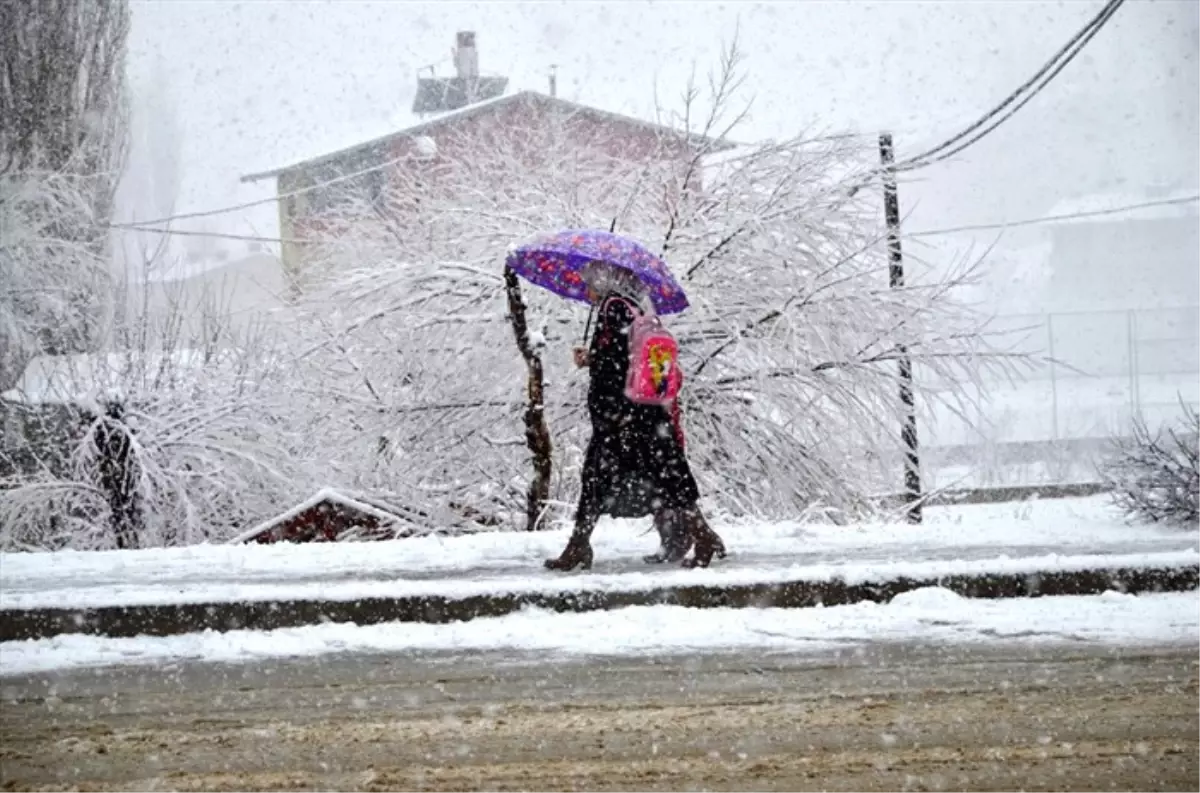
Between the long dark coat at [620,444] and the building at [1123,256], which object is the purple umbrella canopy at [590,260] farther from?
the building at [1123,256]

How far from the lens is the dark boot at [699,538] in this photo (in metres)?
8.20

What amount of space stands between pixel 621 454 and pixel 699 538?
→ 61 centimetres

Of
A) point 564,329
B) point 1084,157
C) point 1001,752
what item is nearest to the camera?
point 1001,752

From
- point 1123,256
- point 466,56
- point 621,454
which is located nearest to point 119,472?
point 621,454

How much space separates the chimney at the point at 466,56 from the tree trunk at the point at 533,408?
3571 cm

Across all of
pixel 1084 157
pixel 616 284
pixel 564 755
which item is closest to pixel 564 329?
pixel 616 284

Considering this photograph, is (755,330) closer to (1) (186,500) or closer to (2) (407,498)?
(2) (407,498)

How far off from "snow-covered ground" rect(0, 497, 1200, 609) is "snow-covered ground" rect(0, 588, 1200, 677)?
0.25 m

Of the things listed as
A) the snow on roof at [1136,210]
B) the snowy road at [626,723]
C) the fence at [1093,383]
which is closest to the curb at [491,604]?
the snowy road at [626,723]

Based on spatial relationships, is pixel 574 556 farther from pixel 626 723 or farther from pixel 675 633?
pixel 626 723

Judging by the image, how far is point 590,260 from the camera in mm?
8688

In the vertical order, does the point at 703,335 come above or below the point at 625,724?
above

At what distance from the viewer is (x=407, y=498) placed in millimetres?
17109

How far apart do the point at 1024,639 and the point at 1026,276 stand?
73.0m
